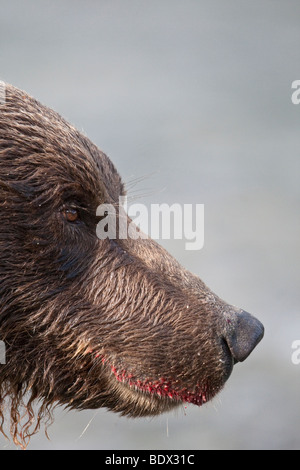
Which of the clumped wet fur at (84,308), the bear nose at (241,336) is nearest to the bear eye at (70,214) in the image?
the clumped wet fur at (84,308)

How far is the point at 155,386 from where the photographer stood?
5.21m

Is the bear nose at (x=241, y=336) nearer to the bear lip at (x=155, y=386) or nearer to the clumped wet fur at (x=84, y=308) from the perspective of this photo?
the clumped wet fur at (x=84, y=308)

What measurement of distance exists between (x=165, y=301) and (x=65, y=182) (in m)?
0.91

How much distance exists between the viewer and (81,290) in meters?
5.19

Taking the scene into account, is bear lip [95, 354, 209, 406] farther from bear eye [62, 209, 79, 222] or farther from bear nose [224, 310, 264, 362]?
bear eye [62, 209, 79, 222]

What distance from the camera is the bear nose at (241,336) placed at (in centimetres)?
516

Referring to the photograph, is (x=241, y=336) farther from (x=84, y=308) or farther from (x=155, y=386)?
(x=84, y=308)

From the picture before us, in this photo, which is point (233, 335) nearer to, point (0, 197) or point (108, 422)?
point (0, 197)

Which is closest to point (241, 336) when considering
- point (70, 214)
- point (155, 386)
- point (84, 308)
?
point (155, 386)

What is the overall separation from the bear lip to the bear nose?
309 millimetres

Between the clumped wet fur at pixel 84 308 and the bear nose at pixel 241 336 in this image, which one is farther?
the bear nose at pixel 241 336

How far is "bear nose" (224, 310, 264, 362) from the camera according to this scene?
516 cm

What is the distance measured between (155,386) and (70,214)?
1.11 meters

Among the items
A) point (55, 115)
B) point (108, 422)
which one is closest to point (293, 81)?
point (108, 422)
